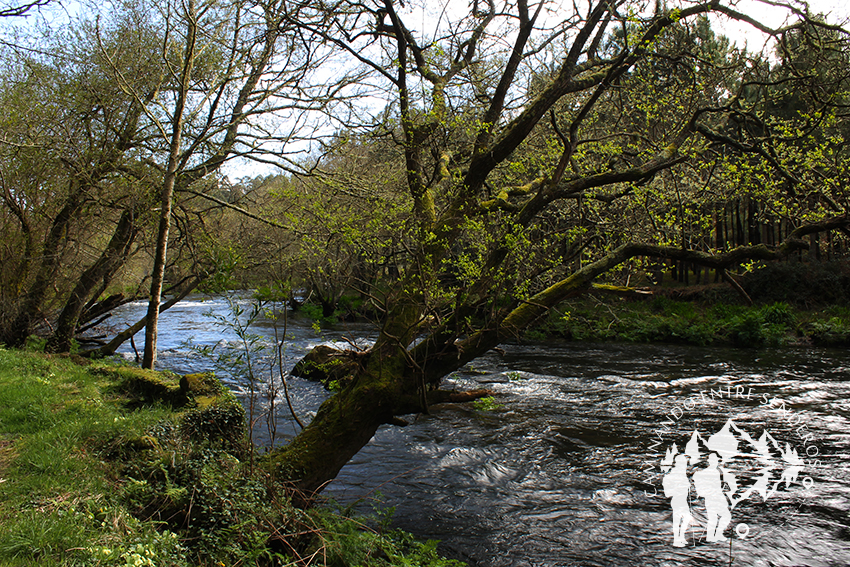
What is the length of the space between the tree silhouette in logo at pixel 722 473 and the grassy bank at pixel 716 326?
22.9 feet

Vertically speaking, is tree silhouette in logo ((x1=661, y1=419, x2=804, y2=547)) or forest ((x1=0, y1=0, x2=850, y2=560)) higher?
forest ((x1=0, y1=0, x2=850, y2=560))

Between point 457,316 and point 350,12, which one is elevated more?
point 350,12

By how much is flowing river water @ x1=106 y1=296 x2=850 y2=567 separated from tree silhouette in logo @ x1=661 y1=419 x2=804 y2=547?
4 cm

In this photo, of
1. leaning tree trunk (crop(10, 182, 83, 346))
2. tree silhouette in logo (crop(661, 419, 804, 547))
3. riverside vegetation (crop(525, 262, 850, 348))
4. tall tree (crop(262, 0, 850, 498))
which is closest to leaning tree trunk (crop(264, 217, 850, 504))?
tall tree (crop(262, 0, 850, 498))

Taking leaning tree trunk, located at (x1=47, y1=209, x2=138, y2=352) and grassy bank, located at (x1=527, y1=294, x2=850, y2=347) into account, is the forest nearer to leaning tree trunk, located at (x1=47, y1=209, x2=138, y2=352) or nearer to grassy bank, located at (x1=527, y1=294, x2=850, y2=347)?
leaning tree trunk, located at (x1=47, y1=209, x2=138, y2=352)

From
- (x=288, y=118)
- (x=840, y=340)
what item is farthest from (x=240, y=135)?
(x=840, y=340)

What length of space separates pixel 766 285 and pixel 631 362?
419 inches

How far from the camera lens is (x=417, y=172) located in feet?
22.9

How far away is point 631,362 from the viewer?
14.9 meters

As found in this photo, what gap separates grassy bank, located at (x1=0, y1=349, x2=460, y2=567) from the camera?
11.0 ft

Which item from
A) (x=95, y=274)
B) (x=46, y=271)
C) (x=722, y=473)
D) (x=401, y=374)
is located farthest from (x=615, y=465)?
(x=46, y=271)

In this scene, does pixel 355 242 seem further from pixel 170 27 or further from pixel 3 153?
pixel 3 153

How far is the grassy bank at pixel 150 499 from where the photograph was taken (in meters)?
3.36

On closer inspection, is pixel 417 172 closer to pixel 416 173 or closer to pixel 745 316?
pixel 416 173
